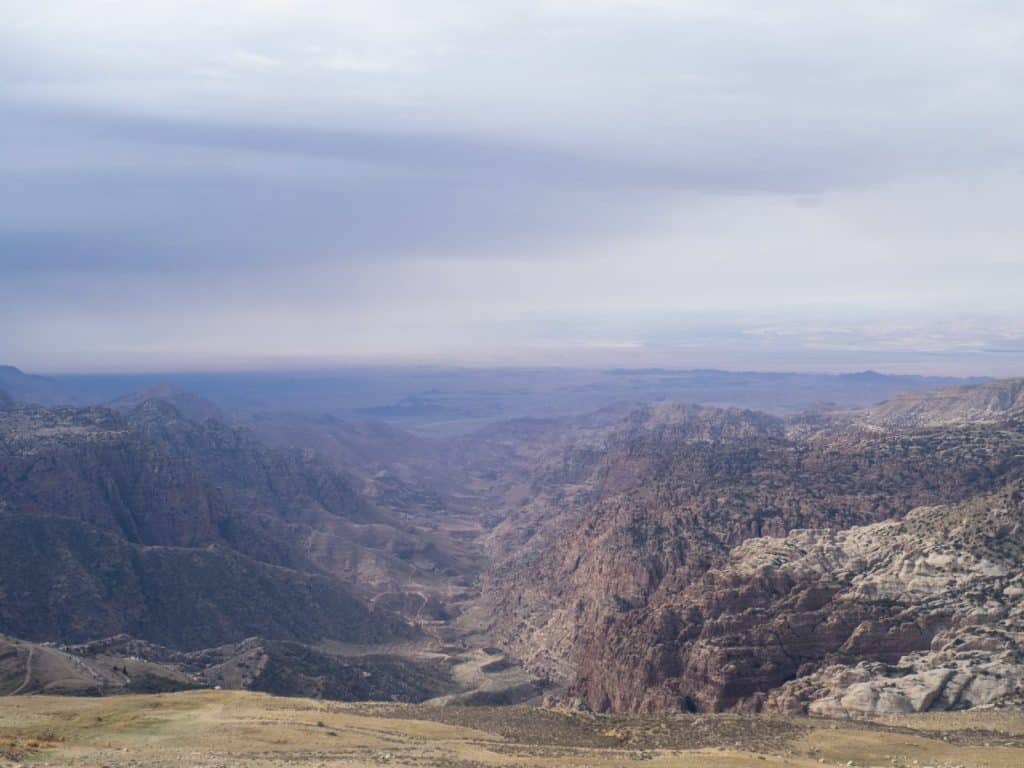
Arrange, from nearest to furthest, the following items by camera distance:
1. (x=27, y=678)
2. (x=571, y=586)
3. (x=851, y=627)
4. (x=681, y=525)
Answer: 1. (x=27, y=678)
2. (x=851, y=627)
3. (x=681, y=525)
4. (x=571, y=586)

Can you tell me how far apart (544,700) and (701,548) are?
26.4 metres

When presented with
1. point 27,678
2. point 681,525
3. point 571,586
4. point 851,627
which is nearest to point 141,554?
point 27,678

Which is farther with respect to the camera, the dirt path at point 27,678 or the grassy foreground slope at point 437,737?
the dirt path at point 27,678

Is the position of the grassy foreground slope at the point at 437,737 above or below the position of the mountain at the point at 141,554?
above

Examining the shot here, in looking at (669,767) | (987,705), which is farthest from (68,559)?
(987,705)

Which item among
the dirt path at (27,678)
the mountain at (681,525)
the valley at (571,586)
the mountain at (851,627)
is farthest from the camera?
the mountain at (681,525)

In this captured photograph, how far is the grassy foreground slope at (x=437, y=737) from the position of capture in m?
31.5

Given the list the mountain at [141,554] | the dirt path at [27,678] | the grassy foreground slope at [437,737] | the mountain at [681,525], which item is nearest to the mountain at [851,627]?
the mountain at [681,525]

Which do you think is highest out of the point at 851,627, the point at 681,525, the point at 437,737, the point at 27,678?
the point at 437,737

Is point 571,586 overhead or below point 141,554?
below

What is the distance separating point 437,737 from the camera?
38281 mm

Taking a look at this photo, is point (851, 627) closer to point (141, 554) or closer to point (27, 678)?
point (27, 678)

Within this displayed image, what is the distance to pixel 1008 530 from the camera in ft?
197

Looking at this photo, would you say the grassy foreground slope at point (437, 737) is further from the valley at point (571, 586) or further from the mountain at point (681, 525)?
the mountain at point (681, 525)
